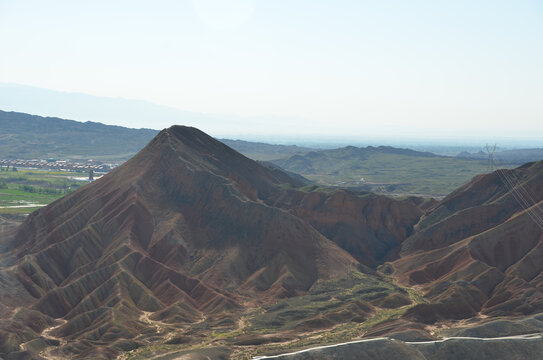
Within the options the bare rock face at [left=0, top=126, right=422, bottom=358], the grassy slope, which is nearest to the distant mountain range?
the bare rock face at [left=0, top=126, right=422, bottom=358]

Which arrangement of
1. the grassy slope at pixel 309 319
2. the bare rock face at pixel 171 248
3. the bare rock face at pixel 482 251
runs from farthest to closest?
the bare rock face at pixel 482 251, the bare rock face at pixel 171 248, the grassy slope at pixel 309 319

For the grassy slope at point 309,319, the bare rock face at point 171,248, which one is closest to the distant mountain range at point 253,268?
the bare rock face at point 171,248

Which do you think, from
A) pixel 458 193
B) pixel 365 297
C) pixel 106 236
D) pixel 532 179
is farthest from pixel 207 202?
pixel 532 179

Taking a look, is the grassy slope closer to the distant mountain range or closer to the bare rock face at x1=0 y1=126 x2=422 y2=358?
the distant mountain range

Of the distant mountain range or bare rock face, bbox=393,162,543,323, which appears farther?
bare rock face, bbox=393,162,543,323

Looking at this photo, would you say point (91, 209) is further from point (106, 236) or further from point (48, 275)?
point (48, 275)

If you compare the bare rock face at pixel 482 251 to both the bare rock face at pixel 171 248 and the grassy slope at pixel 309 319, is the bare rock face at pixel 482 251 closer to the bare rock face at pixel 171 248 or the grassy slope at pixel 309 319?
the grassy slope at pixel 309 319

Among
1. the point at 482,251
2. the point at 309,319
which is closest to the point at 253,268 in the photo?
the point at 309,319
